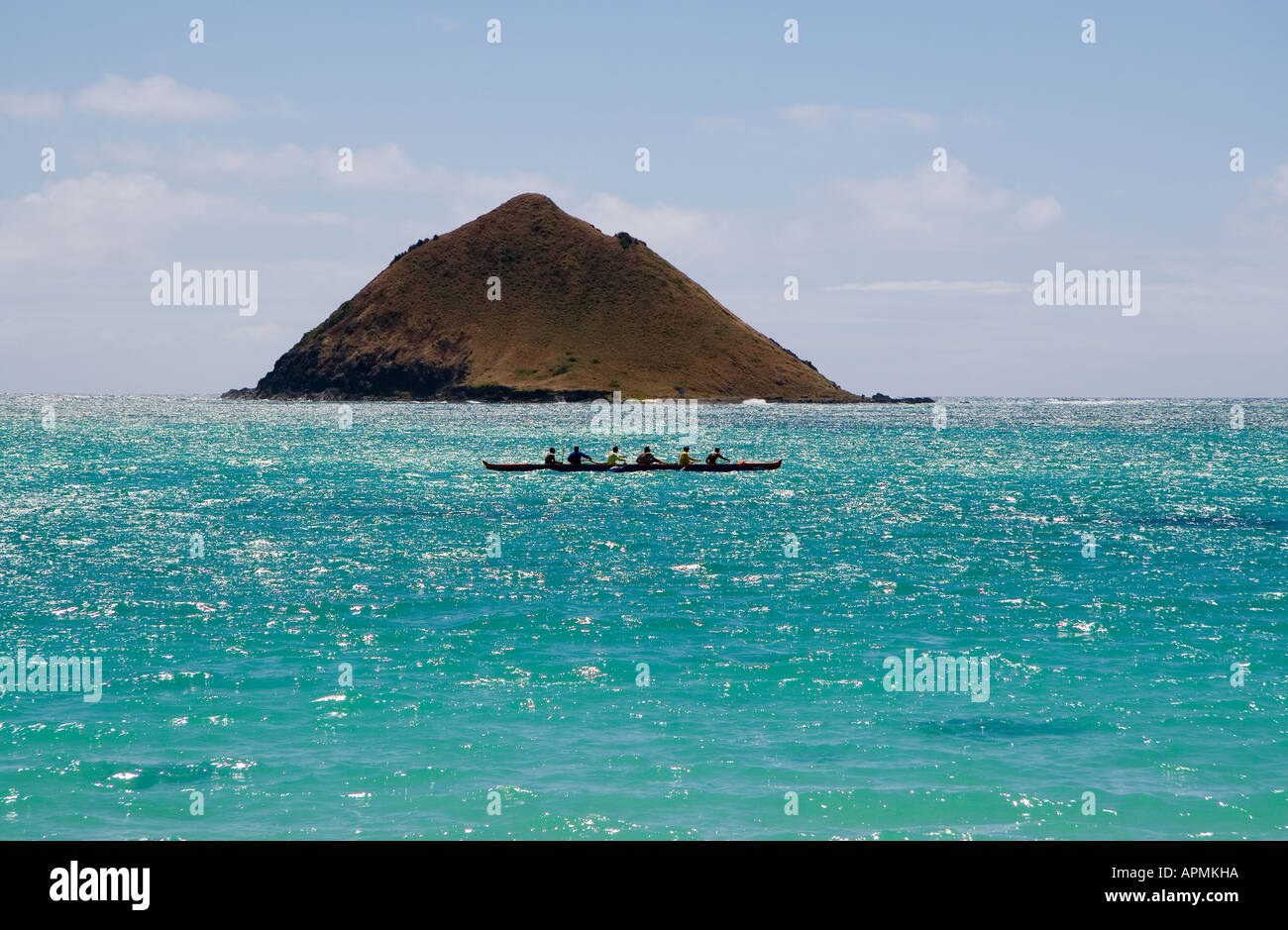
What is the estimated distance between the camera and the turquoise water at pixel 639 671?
14992 mm

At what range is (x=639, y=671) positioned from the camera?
21938mm

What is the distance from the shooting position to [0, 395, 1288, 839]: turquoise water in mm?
14992

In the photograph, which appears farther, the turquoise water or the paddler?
the paddler

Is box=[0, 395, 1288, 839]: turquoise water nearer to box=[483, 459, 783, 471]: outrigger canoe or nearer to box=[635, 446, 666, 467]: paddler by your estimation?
box=[483, 459, 783, 471]: outrigger canoe
